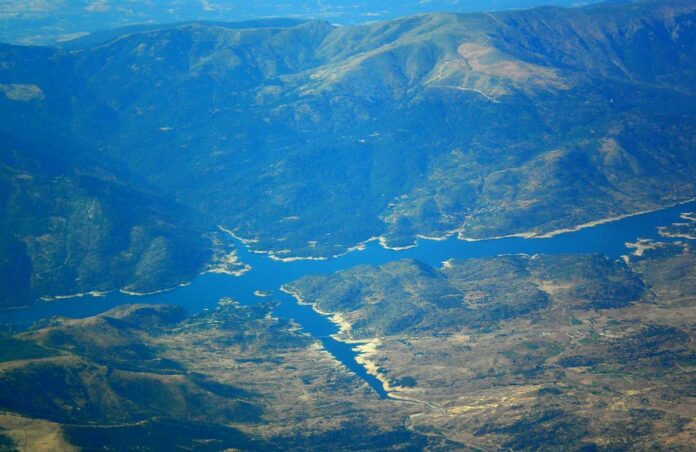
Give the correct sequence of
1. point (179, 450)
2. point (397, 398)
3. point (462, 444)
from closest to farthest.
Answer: point (179, 450) → point (462, 444) → point (397, 398)

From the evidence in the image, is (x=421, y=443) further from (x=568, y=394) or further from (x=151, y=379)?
(x=151, y=379)

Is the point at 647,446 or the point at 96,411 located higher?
the point at 96,411

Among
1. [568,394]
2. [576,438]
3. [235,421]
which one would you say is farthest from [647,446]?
[235,421]

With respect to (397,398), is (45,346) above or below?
above

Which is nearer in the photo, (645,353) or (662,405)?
(662,405)

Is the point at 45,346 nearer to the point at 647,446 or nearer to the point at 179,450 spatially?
the point at 179,450

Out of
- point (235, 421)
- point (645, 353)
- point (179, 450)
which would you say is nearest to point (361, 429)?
point (235, 421)

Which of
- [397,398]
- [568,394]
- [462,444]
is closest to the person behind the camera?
[462,444]

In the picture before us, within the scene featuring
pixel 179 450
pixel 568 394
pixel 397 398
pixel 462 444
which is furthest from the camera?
pixel 397 398

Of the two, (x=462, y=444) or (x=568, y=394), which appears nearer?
(x=462, y=444)
